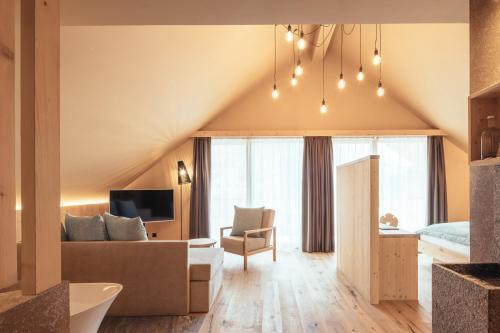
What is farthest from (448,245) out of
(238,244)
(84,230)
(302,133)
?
(84,230)

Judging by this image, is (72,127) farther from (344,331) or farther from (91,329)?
(344,331)

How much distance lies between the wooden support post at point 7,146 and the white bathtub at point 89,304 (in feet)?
1.37

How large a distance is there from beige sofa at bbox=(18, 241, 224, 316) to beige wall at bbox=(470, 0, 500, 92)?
2.46 metres

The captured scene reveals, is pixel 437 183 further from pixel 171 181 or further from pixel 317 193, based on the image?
pixel 171 181

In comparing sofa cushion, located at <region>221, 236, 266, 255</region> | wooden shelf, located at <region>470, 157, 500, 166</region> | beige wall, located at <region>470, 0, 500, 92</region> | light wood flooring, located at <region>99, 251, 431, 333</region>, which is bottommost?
light wood flooring, located at <region>99, 251, 431, 333</region>

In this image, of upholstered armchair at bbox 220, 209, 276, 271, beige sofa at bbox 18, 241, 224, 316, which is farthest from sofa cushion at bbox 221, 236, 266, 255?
beige sofa at bbox 18, 241, 224, 316

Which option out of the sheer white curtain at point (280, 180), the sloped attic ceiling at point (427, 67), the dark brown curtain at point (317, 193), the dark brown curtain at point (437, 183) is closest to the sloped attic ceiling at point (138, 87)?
the sheer white curtain at point (280, 180)

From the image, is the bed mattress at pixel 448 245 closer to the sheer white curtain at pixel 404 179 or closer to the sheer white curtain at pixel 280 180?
the sheer white curtain at pixel 404 179

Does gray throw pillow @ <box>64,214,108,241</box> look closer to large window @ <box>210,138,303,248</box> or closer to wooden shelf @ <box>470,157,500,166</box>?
wooden shelf @ <box>470,157,500,166</box>

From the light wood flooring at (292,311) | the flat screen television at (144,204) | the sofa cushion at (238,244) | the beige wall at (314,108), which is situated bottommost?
the light wood flooring at (292,311)

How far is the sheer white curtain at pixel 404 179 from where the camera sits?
227 inches

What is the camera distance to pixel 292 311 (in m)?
2.91

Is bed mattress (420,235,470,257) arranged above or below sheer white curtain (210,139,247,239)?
below

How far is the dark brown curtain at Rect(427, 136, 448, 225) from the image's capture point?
5559 millimetres
